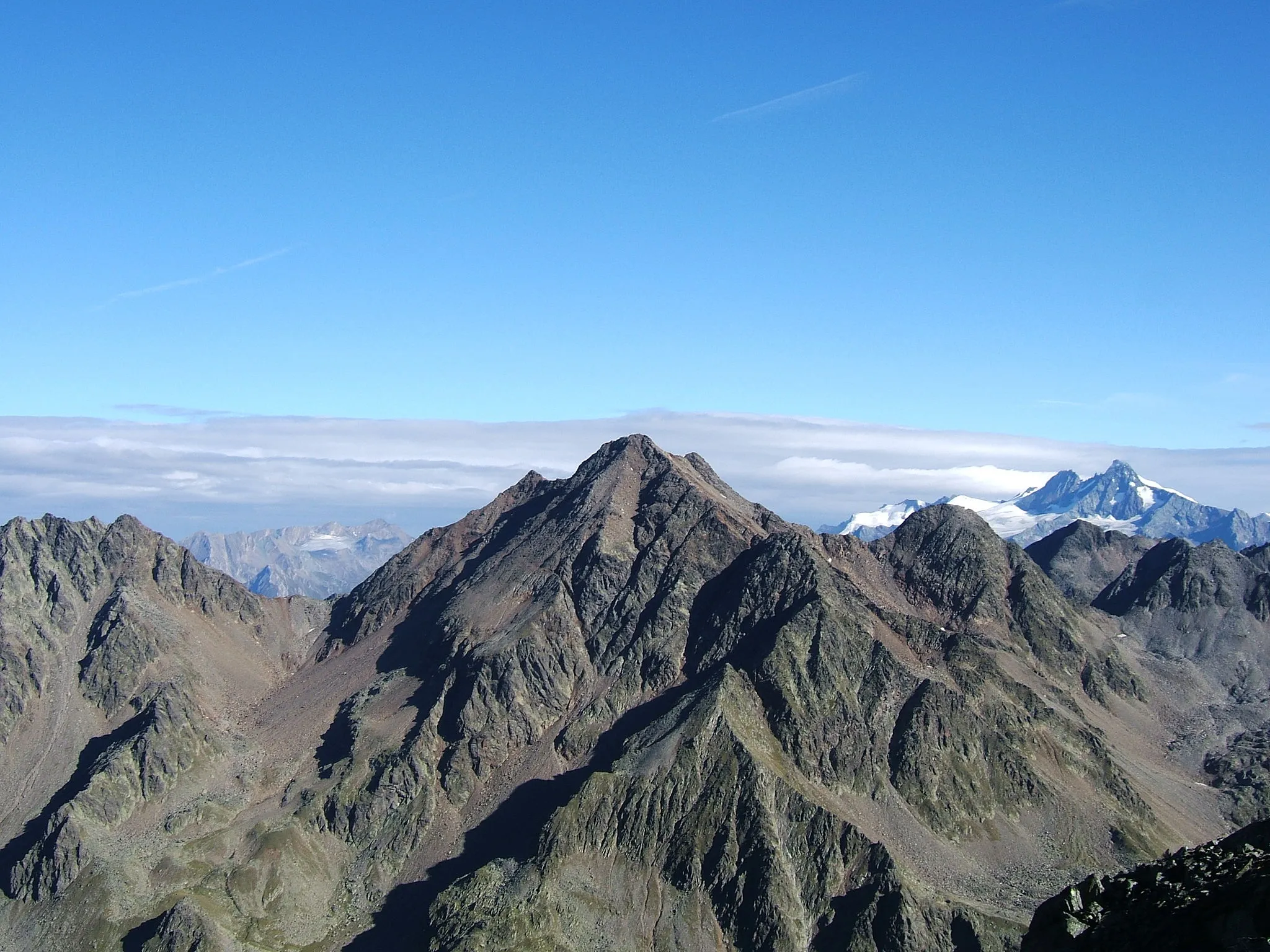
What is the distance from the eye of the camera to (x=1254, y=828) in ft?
230

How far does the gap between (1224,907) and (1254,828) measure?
55.3ft

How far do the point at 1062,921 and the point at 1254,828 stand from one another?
619 inches

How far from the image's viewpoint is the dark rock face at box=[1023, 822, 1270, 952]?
54.5m

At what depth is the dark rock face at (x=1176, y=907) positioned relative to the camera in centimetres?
5447

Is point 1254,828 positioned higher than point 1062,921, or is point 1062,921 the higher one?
point 1254,828

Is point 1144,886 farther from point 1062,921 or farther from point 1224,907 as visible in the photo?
point 1224,907

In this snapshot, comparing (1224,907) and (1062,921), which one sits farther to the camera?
(1062,921)

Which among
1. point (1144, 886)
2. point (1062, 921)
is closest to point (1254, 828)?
point (1144, 886)

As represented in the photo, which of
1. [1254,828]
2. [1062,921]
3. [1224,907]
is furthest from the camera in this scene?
[1254,828]

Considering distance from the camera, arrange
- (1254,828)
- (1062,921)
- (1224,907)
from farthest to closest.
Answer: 1. (1254,828)
2. (1062,921)
3. (1224,907)

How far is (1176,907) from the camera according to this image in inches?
2381

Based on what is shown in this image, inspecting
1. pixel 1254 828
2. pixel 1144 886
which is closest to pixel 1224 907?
pixel 1144 886

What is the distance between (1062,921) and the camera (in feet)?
216

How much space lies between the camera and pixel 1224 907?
185 feet
